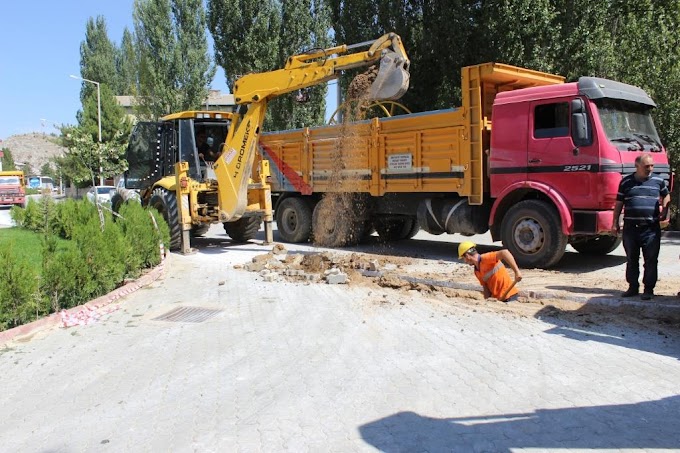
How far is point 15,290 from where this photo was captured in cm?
604

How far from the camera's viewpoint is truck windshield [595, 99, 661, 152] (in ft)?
27.7

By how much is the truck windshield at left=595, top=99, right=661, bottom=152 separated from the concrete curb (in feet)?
23.9

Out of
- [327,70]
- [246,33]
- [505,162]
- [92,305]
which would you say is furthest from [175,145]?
[246,33]

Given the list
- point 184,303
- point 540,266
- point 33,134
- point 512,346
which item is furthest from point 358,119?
point 33,134

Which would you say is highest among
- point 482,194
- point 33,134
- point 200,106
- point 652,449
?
point 33,134

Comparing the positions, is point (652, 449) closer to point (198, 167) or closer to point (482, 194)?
point (482, 194)

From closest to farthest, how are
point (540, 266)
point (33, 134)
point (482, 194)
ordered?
point (540, 266), point (482, 194), point (33, 134)

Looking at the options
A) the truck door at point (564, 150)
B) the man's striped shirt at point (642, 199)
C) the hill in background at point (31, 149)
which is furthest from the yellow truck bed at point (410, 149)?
the hill in background at point (31, 149)

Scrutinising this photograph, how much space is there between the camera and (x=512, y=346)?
5.27 m

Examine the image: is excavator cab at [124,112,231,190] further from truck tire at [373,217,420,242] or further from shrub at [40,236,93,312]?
shrub at [40,236,93,312]

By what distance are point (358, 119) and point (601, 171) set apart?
4.95 meters

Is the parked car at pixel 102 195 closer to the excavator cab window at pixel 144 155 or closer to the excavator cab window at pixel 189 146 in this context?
the excavator cab window at pixel 144 155

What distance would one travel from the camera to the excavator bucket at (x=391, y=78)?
9.20m

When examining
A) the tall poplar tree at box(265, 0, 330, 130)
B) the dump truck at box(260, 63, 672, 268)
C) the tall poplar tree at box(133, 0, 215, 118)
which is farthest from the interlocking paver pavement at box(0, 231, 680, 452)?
the tall poplar tree at box(133, 0, 215, 118)
